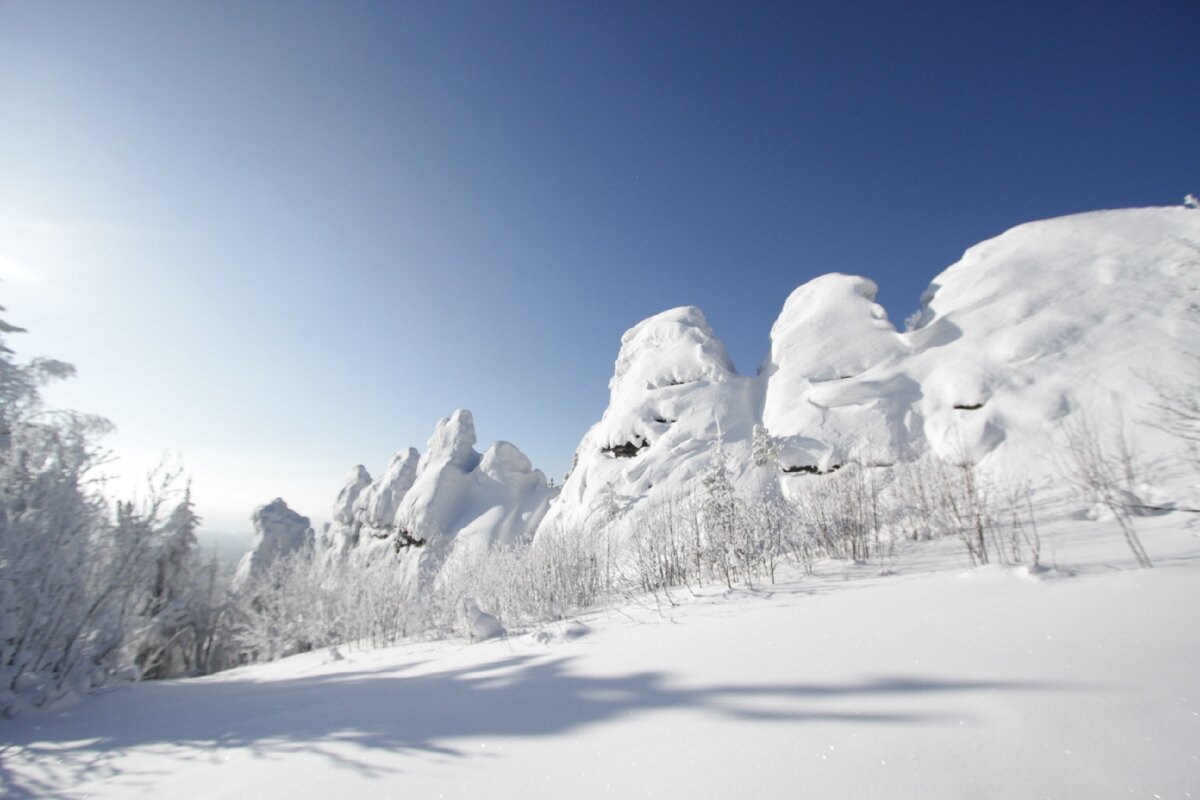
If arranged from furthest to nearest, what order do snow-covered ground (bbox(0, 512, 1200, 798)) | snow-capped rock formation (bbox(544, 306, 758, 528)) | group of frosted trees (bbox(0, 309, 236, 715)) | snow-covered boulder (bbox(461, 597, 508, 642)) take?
snow-capped rock formation (bbox(544, 306, 758, 528)) → snow-covered boulder (bbox(461, 597, 508, 642)) → group of frosted trees (bbox(0, 309, 236, 715)) → snow-covered ground (bbox(0, 512, 1200, 798))

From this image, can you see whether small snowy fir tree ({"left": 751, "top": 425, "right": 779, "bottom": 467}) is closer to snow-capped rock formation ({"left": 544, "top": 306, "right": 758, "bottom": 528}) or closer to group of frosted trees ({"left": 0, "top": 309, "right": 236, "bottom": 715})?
snow-capped rock formation ({"left": 544, "top": 306, "right": 758, "bottom": 528})

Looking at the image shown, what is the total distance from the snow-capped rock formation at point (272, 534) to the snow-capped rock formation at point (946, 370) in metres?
28.2

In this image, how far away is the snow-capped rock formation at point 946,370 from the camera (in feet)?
59.5

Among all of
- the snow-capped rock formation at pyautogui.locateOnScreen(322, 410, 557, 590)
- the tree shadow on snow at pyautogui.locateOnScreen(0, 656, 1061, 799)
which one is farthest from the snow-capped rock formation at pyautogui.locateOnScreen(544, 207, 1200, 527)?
the tree shadow on snow at pyautogui.locateOnScreen(0, 656, 1061, 799)

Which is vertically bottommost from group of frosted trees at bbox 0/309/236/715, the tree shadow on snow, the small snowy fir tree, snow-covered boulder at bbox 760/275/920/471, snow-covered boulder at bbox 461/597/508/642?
snow-covered boulder at bbox 461/597/508/642

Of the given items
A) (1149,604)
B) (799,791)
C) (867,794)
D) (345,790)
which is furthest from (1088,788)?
(345,790)

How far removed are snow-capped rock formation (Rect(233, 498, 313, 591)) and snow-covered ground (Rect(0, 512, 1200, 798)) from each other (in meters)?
43.4

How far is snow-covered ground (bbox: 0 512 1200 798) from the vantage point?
186 cm

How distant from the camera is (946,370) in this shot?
891 inches

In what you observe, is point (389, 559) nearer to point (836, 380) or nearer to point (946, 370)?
point (836, 380)

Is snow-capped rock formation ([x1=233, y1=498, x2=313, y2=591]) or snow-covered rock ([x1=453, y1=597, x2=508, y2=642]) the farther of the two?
snow-capped rock formation ([x1=233, y1=498, x2=313, y2=591])

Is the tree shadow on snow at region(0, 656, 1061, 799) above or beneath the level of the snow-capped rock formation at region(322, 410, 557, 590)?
beneath

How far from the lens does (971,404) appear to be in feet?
67.3

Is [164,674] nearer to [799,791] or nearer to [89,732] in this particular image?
[89,732]
